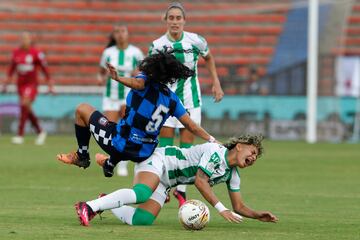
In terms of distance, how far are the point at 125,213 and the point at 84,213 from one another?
620mm

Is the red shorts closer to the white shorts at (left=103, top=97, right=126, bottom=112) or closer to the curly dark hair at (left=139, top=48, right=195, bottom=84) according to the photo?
the white shorts at (left=103, top=97, right=126, bottom=112)

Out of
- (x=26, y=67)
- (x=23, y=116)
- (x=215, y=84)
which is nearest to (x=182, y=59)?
(x=215, y=84)

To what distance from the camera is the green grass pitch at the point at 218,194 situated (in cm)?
888

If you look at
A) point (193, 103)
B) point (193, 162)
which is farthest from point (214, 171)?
point (193, 103)

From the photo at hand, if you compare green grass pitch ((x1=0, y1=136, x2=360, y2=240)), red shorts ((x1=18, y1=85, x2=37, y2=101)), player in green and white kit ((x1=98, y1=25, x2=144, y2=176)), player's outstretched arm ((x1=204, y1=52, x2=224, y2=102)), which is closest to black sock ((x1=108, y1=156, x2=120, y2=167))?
green grass pitch ((x1=0, y1=136, x2=360, y2=240))

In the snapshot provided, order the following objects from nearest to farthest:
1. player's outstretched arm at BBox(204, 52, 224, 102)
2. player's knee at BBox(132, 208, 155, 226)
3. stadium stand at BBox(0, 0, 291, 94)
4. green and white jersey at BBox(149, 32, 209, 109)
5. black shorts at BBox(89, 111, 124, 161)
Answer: player's knee at BBox(132, 208, 155, 226), black shorts at BBox(89, 111, 124, 161), green and white jersey at BBox(149, 32, 209, 109), player's outstretched arm at BBox(204, 52, 224, 102), stadium stand at BBox(0, 0, 291, 94)

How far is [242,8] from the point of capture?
105 feet

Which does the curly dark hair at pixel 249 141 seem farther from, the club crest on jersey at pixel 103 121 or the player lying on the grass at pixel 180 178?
the club crest on jersey at pixel 103 121

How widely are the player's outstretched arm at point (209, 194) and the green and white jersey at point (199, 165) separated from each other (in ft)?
0.19

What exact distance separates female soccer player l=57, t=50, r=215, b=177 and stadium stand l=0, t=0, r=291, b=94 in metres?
20.7

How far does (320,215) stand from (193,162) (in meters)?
1.67

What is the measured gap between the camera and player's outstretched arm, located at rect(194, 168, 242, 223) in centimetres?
906

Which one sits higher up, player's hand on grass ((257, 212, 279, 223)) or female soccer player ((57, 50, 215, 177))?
female soccer player ((57, 50, 215, 177))

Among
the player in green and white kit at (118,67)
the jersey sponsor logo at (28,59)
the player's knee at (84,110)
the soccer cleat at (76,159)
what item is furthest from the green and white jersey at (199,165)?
the jersey sponsor logo at (28,59)
